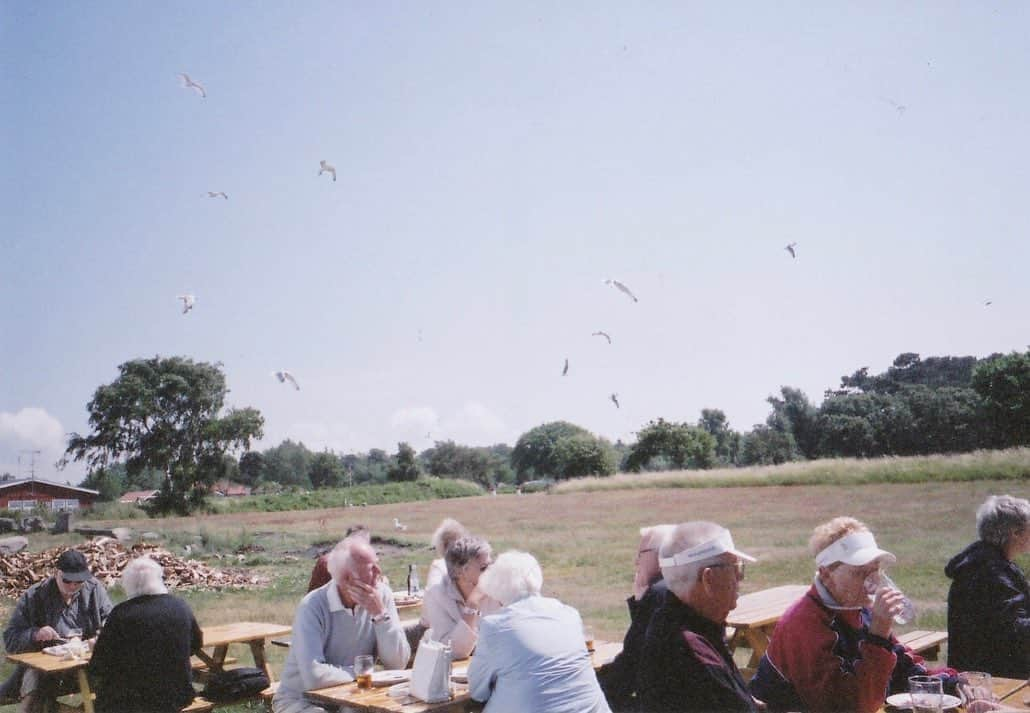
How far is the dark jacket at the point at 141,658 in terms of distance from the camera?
199 inches

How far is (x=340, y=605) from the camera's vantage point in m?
4.79

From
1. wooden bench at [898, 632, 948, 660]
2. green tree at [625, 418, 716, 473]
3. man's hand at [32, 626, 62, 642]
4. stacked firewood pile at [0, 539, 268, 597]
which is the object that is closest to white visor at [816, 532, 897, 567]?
wooden bench at [898, 632, 948, 660]

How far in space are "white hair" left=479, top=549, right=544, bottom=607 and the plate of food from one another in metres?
1.05

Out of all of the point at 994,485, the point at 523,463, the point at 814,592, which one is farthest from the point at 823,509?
the point at 523,463

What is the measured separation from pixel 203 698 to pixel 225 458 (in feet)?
154

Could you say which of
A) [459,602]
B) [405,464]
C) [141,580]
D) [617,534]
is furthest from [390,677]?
[405,464]

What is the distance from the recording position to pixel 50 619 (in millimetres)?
6699

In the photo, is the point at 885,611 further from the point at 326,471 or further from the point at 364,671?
the point at 326,471

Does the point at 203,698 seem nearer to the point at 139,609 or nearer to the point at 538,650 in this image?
the point at 139,609

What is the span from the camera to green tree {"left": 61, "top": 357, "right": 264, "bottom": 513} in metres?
48.9

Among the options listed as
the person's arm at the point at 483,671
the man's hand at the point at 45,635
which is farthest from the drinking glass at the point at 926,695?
the man's hand at the point at 45,635

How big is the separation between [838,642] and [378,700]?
7.88 ft

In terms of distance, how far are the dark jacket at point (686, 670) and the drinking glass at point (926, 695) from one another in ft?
3.41

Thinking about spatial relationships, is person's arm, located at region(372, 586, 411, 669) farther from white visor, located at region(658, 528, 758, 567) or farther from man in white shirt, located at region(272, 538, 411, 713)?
white visor, located at region(658, 528, 758, 567)
